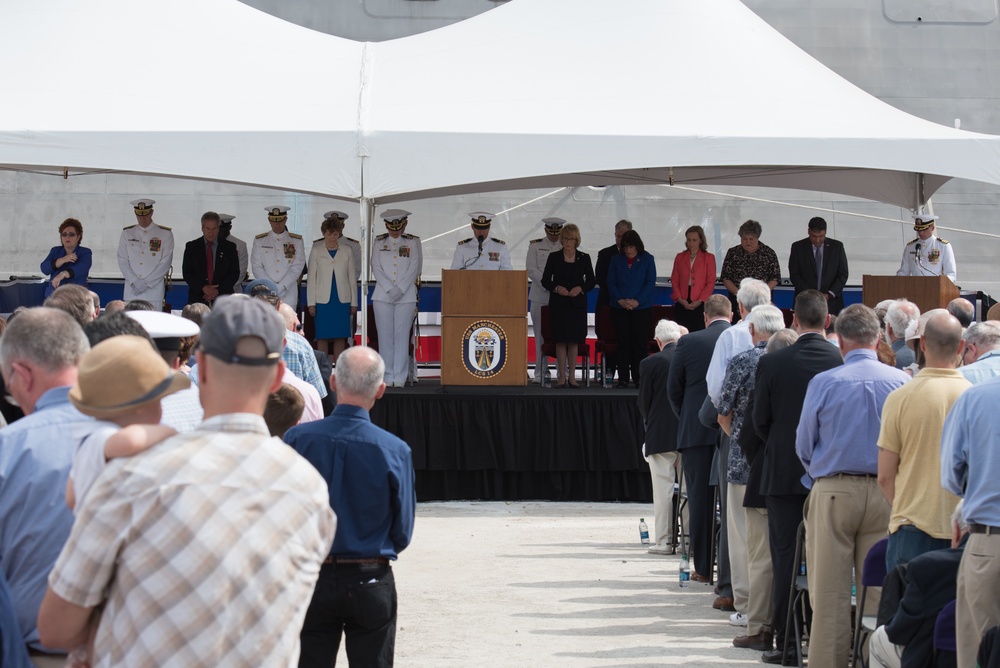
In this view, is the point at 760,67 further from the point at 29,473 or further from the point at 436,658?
the point at 29,473

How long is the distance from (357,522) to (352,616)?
0.28 meters

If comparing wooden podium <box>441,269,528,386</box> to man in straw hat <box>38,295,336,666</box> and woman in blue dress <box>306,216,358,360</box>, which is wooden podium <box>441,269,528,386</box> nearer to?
woman in blue dress <box>306,216,358,360</box>

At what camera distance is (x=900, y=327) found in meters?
6.87

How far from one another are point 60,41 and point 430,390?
4.23 m

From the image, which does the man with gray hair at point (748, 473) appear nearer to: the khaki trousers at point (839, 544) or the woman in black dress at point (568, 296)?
the khaki trousers at point (839, 544)

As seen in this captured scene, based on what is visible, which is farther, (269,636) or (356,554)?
(356,554)

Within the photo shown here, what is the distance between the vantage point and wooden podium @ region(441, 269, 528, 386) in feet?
35.0

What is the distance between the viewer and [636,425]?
1066 centimetres

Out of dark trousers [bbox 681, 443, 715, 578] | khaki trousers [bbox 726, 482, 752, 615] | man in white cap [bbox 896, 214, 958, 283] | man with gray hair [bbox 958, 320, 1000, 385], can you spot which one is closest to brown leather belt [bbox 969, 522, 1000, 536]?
man with gray hair [bbox 958, 320, 1000, 385]

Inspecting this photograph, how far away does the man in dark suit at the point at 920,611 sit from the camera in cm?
385

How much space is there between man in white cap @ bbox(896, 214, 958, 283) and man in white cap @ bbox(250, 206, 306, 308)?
5828mm

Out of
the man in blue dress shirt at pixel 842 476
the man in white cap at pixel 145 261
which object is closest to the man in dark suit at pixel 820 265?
the man in white cap at pixel 145 261

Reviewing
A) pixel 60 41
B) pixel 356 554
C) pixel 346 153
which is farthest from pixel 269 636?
pixel 60 41

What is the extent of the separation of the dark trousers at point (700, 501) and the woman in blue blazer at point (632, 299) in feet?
14.7
